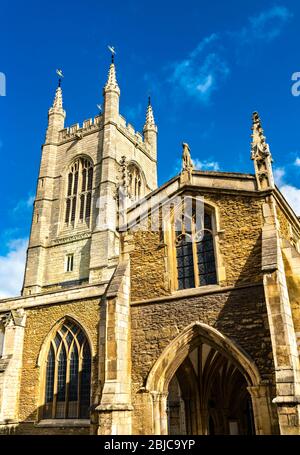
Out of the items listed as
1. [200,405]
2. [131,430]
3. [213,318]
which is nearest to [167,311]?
[213,318]

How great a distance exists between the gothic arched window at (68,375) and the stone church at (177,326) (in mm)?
50

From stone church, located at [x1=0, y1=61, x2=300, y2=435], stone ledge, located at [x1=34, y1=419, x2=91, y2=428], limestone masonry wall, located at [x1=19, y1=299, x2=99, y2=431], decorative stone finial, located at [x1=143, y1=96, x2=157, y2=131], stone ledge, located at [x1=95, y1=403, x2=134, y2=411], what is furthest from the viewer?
decorative stone finial, located at [x1=143, y1=96, x2=157, y2=131]

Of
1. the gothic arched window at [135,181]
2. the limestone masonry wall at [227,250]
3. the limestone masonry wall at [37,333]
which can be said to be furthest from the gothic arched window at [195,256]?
the gothic arched window at [135,181]

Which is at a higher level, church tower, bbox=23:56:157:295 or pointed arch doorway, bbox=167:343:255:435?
church tower, bbox=23:56:157:295

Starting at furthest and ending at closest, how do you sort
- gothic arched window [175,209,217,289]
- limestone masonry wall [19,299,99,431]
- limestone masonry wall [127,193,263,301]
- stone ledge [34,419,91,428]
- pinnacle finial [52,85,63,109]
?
pinnacle finial [52,85,63,109]
limestone masonry wall [19,299,99,431]
stone ledge [34,419,91,428]
gothic arched window [175,209,217,289]
limestone masonry wall [127,193,263,301]

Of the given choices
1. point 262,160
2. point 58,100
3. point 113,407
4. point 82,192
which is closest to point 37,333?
point 113,407

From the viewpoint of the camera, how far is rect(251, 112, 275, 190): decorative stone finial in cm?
1174

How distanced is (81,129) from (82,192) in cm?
697

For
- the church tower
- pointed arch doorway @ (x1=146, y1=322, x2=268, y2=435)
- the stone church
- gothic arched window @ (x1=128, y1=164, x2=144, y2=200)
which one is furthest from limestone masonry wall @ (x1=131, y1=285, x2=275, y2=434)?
gothic arched window @ (x1=128, y1=164, x2=144, y2=200)

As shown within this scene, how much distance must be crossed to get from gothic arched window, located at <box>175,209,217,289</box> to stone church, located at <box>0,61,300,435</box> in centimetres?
3

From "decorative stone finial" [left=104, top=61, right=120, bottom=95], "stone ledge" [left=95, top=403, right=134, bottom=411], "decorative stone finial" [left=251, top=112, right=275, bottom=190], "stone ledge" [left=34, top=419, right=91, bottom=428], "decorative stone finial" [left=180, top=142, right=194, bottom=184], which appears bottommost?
"stone ledge" [left=95, top=403, right=134, bottom=411]

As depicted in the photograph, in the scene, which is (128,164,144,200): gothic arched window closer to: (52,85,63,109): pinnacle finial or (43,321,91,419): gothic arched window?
(52,85,63,109): pinnacle finial

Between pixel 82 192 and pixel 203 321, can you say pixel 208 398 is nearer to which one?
pixel 203 321

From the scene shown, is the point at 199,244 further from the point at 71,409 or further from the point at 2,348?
the point at 2,348
